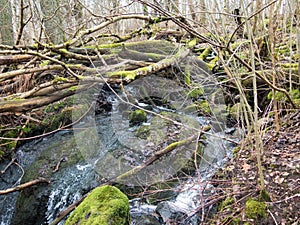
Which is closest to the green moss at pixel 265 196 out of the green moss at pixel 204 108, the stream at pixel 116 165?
the stream at pixel 116 165

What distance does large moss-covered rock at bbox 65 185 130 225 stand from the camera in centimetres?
271

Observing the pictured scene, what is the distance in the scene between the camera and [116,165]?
491 centimetres

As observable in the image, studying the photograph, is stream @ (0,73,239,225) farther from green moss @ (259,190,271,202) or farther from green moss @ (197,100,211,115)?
green moss @ (259,190,271,202)

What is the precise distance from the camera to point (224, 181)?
10.6 ft

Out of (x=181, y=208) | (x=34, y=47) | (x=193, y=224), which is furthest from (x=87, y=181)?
(x=34, y=47)

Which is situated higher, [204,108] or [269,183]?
[269,183]

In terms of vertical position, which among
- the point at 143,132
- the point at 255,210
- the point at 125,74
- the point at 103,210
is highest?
the point at 125,74

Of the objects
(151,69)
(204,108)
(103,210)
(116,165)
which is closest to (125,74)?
(151,69)

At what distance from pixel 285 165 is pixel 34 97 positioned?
174 inches

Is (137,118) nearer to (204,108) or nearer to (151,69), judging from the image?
(151,69)

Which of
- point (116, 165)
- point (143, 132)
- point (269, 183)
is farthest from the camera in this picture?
point (143, 132)

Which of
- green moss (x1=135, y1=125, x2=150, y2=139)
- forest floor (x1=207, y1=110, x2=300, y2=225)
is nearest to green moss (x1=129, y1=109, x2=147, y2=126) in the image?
green moss (x1=135, y1=125, x2=150, y2=139)

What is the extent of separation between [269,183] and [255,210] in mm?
490

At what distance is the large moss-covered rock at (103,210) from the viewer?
2.71 metres
